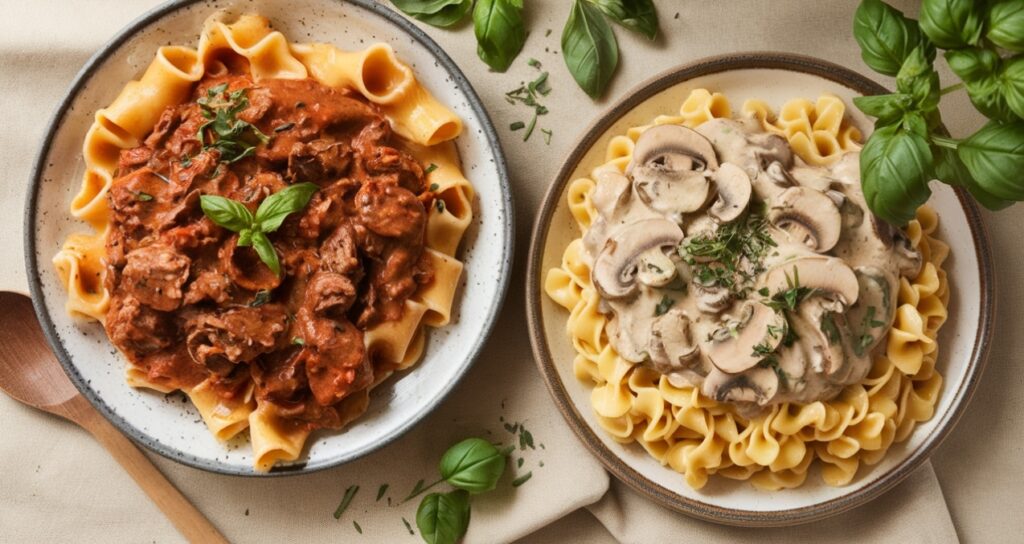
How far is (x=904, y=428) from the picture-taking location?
14.2 ft

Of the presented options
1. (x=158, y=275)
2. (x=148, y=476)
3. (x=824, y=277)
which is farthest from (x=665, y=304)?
(x=148, y=476)

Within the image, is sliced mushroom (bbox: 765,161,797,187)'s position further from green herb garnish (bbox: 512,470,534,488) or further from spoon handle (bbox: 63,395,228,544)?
spoon handle (bbox: 63,395,228,544)

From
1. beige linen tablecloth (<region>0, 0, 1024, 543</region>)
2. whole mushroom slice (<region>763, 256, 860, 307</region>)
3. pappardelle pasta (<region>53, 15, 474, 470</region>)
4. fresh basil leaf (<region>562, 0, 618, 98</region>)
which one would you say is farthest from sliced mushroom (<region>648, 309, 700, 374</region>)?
fresh basil leaf (<region>562, 0, 618, 98</region>)

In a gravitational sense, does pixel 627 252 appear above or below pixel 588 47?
below

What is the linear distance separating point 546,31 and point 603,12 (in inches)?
12.0

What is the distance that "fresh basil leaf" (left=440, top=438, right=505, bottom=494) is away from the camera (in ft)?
14.9

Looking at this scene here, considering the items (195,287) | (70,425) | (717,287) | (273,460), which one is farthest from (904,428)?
(70,425)

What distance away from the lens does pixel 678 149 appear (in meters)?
4.17

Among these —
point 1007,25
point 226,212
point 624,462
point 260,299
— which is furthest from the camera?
point 624,462

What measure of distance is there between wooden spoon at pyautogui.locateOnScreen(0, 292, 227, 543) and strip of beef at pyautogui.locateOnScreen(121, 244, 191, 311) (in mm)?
1072

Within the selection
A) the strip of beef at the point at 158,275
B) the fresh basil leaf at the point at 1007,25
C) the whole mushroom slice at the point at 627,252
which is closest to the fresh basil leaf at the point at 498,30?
the whole mushroom slice at the point at 627,252

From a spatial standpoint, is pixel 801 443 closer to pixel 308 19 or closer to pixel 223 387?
pixel 223 387

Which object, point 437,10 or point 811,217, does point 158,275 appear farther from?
point 811,217

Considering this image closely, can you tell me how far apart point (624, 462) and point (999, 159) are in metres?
2.04
